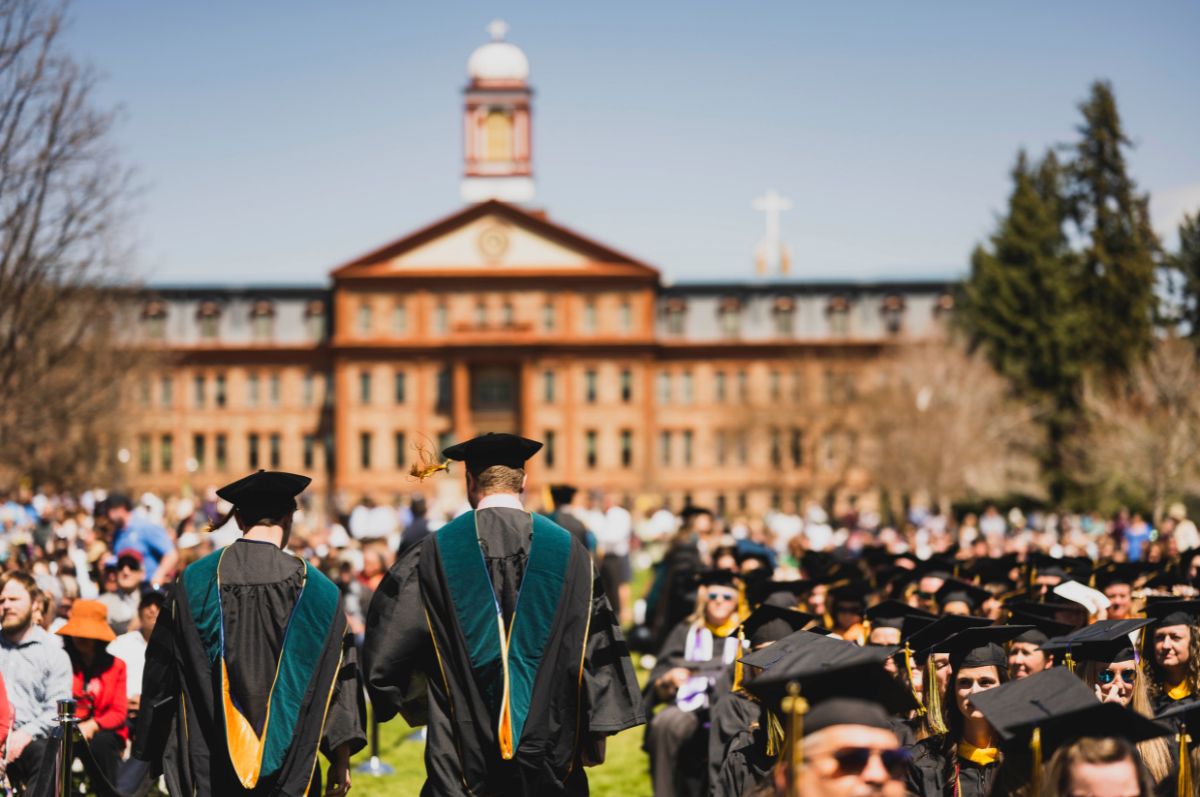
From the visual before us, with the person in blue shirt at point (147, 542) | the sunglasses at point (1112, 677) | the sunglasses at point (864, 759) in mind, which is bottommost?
the person in blue shirt at point (147, 542)

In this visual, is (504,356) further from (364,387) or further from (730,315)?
(730,315)

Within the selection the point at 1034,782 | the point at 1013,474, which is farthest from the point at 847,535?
the point at 1034,782

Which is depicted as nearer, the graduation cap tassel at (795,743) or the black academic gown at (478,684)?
the graduation cap tassel at (795,743)

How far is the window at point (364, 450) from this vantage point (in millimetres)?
69438

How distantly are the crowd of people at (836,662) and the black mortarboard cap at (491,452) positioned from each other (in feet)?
1.28

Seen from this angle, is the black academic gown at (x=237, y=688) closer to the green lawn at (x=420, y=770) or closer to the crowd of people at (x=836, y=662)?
the crowd of people at (x=836, y=662)

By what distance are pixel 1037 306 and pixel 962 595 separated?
144ft

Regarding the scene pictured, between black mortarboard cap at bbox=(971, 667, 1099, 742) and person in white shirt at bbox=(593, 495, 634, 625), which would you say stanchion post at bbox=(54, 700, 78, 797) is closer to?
black mortarboard cap at bbox=(971, 667, 1099, 742)

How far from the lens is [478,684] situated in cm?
632

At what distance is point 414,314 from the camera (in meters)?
68.8

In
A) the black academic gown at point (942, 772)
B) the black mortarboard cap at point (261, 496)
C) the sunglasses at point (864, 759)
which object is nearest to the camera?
the sunglasses at point (864, 759)

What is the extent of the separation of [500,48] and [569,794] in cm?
7365

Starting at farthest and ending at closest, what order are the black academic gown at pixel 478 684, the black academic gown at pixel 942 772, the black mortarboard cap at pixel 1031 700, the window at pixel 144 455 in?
the window at pixel 144 455 < the black academic gown at pixel 478 684 < the black academic gown at pixel 942 772 < the black mortarboard cap at pixel 1031 700

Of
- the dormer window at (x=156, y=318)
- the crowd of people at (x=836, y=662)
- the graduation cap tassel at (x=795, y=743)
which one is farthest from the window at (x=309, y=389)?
the graduation cap tassel at (x=795, y=743)
